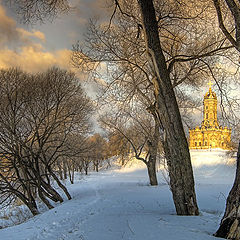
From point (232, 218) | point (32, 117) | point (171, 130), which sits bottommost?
point (232, 218)

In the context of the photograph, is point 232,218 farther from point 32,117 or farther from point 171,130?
point 32,117

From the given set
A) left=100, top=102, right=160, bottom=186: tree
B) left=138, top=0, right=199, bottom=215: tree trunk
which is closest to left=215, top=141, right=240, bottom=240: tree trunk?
left=138, top=0, right=199, bottom=215: tree trunk

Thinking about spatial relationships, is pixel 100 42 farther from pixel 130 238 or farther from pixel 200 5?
pixel 130 238

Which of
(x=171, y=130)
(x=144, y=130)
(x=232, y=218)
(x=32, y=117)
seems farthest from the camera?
(x=144, y=130)

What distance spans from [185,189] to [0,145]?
29.1 ft

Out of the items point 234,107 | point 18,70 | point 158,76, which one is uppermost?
point 18,70

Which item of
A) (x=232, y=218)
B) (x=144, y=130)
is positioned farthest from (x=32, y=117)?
(x=232, y=218)

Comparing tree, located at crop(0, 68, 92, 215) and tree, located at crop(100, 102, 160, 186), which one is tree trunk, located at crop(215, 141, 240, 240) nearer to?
tree, located at crop(0, 68, 92, 215)

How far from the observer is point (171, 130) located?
5496mm

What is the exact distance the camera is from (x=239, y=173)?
12.7ft

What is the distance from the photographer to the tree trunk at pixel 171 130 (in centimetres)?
544

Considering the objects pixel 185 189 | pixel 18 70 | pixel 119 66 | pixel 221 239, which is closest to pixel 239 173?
pixel 221 239

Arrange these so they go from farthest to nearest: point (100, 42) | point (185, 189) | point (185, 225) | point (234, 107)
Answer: point (100, 42)
point (234, 107)
point (185, 189)
point (185, 225)

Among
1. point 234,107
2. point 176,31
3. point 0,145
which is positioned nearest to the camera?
point 234,107
